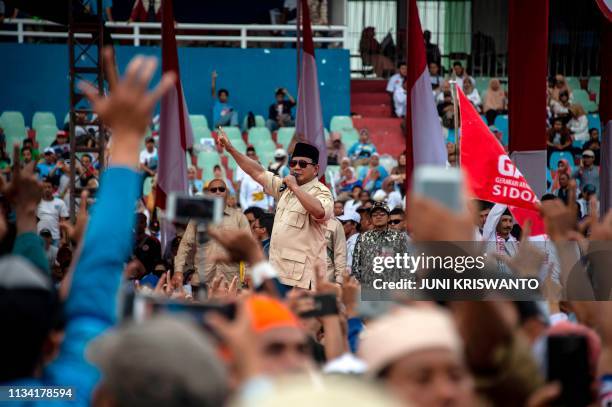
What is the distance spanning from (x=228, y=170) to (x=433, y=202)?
15.1 metres

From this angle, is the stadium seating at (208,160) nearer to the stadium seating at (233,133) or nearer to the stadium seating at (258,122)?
the stadium seating at (233,133)

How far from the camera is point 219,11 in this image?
2439 cm

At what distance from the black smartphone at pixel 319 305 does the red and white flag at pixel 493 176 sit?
3.56 m

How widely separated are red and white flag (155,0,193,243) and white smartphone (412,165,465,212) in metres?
8.51

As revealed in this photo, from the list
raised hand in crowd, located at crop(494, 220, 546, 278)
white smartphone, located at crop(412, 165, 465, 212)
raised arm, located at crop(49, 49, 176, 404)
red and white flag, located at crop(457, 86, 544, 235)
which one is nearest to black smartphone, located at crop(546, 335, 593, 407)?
white smartphone, located at crop(412, 165, 465, 212)

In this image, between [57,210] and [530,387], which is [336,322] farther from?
[57,210]

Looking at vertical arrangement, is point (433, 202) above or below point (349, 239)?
above

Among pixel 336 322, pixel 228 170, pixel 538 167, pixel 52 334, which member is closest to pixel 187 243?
pixel 538 167

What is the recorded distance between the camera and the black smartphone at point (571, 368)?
3352 millimetres

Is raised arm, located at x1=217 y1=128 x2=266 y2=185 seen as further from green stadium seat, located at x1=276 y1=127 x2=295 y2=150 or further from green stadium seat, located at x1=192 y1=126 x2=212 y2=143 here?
green stadium seat, located at x1=276 y1=127 x2=295 y2=150

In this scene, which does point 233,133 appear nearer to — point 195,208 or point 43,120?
point 43,120

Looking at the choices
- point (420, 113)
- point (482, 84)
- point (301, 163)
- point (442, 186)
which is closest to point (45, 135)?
point (482, 84)

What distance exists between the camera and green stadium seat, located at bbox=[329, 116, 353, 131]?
19.8 metres

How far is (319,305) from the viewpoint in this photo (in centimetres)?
411
